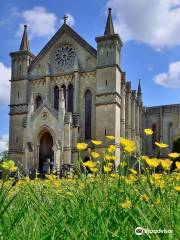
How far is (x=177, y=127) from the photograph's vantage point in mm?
48844

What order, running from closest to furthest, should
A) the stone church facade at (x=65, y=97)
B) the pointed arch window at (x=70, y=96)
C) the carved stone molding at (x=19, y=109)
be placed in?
1. the stone church facade at (x=65, y=97)
2. the pointed arch window at (x=70, y=96)
3. the carved stone molding at (x=19, y=109)

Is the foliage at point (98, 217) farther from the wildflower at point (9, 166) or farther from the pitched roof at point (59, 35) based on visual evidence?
the pitched roof at point (59, 35)

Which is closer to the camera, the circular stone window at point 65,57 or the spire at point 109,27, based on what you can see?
the spire at point 109,27

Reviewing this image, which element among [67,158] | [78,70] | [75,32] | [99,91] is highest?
[75,32]

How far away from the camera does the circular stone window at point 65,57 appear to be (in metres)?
37.5

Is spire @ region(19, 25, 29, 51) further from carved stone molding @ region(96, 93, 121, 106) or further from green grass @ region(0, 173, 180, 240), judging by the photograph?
green grass @ region(0, 173, 180, 240)

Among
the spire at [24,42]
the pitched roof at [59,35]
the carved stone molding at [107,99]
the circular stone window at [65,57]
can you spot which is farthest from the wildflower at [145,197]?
the spire at [24,42]

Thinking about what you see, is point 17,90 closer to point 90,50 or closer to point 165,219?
point 90,50

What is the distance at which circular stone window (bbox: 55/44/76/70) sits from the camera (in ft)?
123

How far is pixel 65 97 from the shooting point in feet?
121

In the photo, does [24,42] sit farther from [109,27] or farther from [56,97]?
[109,27]

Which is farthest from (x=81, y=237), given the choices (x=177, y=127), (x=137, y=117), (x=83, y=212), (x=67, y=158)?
(x=177, y=127)

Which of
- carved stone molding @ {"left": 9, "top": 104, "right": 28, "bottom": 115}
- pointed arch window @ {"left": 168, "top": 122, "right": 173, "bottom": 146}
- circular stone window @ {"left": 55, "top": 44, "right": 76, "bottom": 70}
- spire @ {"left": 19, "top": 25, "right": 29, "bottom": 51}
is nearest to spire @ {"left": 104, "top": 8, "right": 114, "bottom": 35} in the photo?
circular stone window @ {"left": 55, "top": 44, "right": 76, "bottom": 70}

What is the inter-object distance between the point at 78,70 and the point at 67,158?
8.77 m
